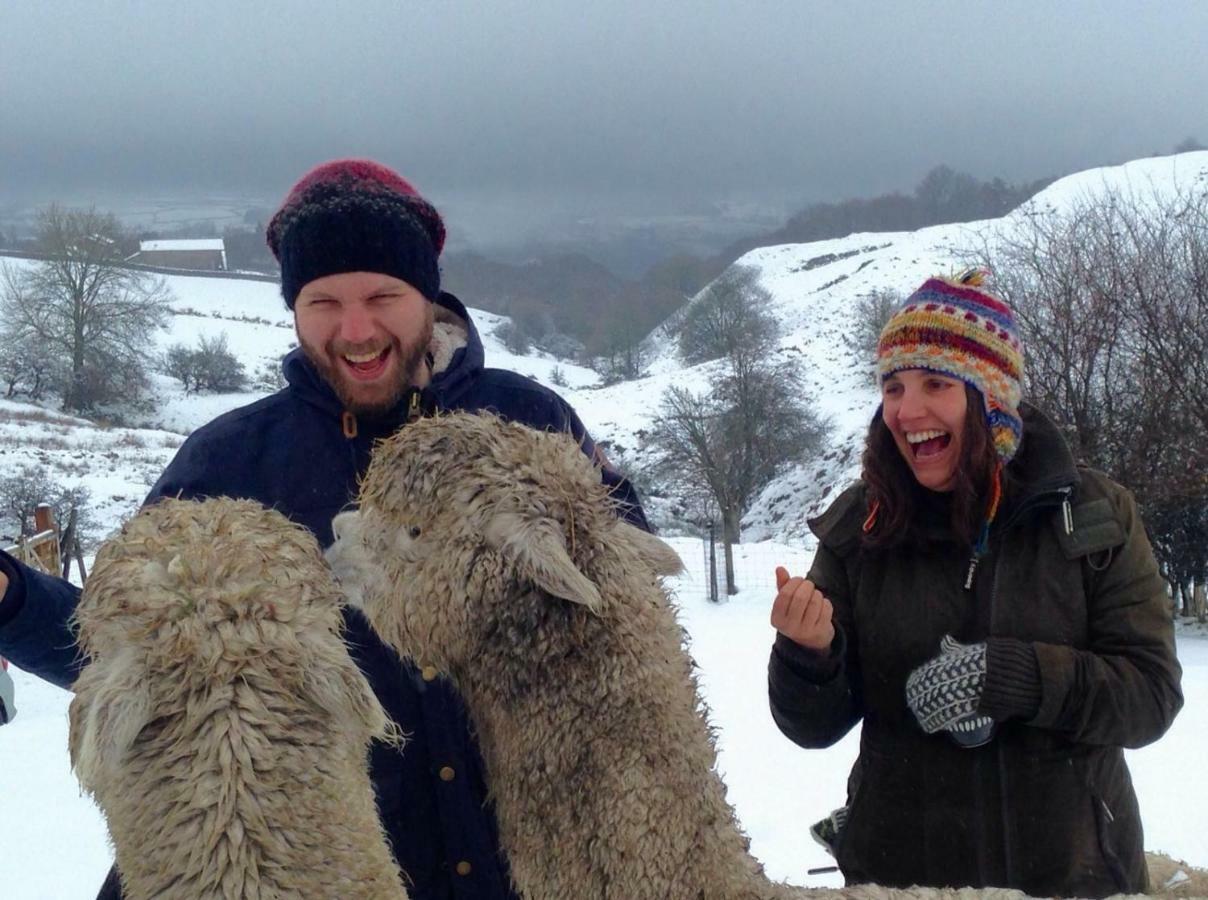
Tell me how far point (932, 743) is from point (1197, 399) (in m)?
16.9

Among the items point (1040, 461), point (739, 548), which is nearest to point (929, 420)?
point (1040, 461)

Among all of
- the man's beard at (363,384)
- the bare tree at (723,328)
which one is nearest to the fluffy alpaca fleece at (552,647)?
the man's beard at (363,384)

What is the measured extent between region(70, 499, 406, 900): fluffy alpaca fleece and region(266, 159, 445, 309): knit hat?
2.70 feet

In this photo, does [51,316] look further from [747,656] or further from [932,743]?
[932,743]

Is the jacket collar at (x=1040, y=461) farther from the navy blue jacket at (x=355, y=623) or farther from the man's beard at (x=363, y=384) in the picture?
the man's beard at (x=363, y=384)

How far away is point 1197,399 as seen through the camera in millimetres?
16234

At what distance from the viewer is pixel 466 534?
2.00 m

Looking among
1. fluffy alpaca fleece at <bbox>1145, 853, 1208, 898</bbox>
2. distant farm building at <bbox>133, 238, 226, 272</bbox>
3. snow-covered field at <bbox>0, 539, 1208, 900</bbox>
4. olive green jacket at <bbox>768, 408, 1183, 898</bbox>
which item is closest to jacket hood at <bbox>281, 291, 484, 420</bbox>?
olive green jacket at <bbox>768, 408, 1183, 898</bbox>

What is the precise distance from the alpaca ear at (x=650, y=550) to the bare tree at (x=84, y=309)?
3139 cm

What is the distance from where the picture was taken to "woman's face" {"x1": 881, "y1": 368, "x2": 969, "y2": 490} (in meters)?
2.45

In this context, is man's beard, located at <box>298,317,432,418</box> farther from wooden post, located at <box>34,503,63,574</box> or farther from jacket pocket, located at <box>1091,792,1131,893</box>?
wooden post, located at <box>34,503,63,574</box>

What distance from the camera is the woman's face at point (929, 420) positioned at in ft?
8.05

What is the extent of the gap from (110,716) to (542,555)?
0.82 m

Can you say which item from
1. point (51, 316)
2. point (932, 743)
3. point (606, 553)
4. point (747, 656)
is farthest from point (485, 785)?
point (51, 316)
